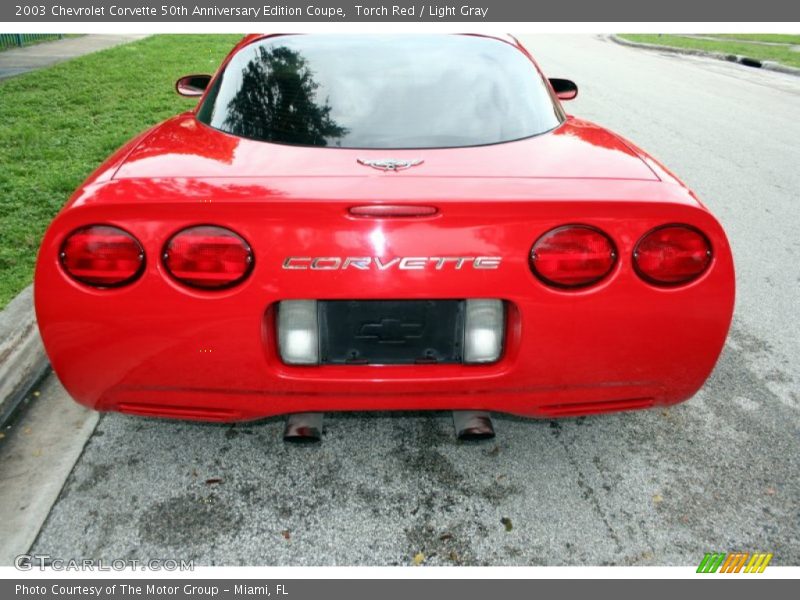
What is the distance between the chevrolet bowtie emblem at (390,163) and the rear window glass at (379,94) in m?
0.19

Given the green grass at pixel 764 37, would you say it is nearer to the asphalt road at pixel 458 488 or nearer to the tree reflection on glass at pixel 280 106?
the asphalt road at pixel 458 488

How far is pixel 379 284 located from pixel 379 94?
1012 mm

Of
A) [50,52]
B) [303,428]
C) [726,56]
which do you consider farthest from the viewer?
[726,56]

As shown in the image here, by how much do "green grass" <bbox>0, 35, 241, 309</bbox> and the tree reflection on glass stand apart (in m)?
1.70

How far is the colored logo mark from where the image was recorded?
202cm

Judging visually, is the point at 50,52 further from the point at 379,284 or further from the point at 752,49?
the point at 752,49

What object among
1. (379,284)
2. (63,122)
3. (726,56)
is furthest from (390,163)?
(726,56)

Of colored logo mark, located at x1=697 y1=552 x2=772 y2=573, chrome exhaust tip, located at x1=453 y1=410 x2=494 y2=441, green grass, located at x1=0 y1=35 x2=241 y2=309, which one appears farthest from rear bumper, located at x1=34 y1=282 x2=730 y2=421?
green grass, located at x1=0 y1=35 x2=241 y2=309

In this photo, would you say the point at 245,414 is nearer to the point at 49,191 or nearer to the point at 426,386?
the point at 426,386

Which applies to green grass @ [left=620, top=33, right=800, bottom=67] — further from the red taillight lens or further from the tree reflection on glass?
the red taillight lens

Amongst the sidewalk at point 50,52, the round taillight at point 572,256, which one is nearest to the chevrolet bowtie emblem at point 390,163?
the round taillight at point 572,256

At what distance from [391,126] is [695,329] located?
1.19 m

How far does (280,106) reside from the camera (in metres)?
2.51

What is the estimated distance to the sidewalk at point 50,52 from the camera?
11350 millimetres
